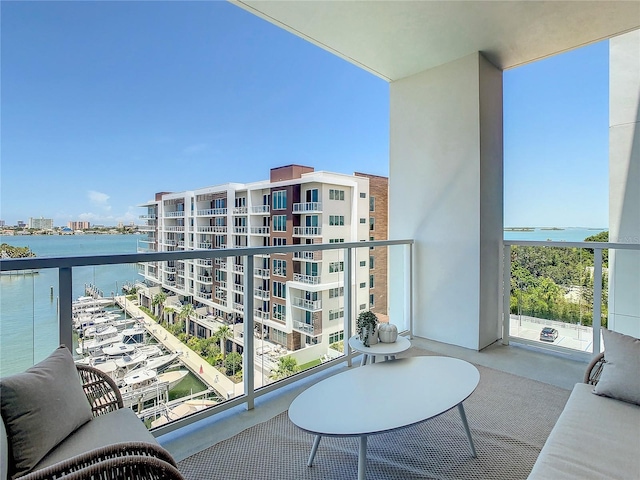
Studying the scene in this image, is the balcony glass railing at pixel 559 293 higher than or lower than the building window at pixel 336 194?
lower

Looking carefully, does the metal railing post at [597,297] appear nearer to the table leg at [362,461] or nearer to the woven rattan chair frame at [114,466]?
the table leg at [362,461]

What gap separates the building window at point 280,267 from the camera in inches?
107

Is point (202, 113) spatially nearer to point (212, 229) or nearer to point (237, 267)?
point (212, 229)

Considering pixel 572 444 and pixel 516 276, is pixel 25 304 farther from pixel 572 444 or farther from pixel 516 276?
pixel 516 276

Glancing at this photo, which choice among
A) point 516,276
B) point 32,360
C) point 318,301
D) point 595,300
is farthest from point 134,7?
point 595,300

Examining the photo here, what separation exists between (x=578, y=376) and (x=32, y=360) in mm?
3800

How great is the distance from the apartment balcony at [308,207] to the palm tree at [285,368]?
2928mm

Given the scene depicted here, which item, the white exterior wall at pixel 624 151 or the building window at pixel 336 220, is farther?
the building window at pixel 336 220

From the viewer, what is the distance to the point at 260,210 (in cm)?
615

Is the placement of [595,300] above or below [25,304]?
below

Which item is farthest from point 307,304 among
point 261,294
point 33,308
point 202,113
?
point 202,113

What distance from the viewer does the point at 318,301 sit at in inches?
131

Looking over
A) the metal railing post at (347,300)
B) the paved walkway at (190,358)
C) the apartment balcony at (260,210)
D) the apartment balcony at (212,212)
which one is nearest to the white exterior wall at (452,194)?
the metal railing post at (347,300)

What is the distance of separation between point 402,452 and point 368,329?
2.47 ft
